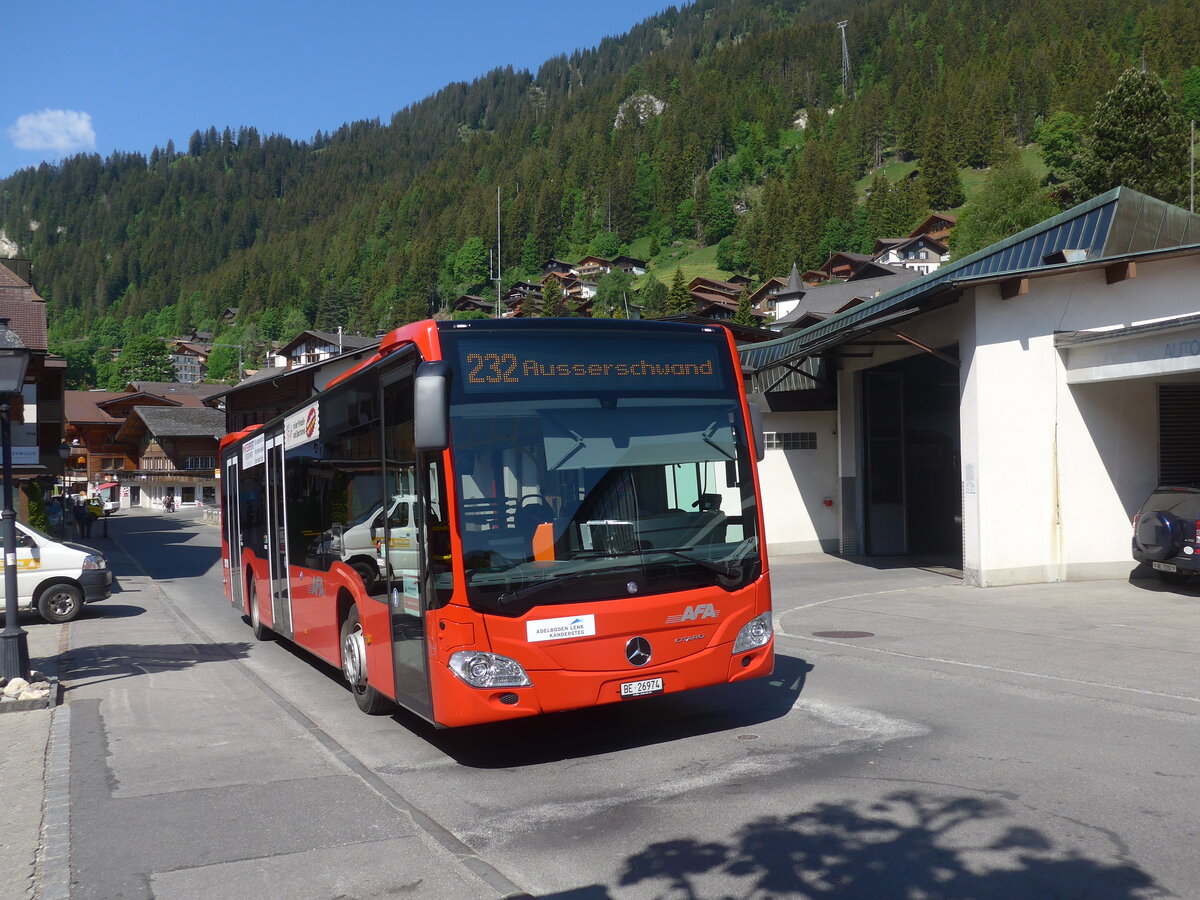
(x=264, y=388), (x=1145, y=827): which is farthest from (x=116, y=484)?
(x=1145, y=827)

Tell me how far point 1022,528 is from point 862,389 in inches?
280

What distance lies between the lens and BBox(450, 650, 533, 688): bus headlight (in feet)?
21.8

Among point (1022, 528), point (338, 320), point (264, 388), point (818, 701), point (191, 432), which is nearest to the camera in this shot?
point (818, 701)

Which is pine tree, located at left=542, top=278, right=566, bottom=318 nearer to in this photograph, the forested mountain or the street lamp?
the forested mountain

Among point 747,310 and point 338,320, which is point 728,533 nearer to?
point 747,310

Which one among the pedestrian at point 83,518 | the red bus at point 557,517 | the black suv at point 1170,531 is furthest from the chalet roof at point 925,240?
the red bus at point 557,517

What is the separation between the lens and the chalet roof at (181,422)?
80562 millimetres

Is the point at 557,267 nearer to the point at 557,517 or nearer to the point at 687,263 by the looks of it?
the point at 687,263

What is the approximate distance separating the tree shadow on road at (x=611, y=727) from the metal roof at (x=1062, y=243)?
10.3m

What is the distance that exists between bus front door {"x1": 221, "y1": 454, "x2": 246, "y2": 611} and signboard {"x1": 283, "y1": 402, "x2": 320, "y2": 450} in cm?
407

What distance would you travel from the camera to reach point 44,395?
125ft

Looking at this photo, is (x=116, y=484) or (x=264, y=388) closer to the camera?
(x=264, y=388)

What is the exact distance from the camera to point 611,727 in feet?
26.9

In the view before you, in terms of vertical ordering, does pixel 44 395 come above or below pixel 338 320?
below
